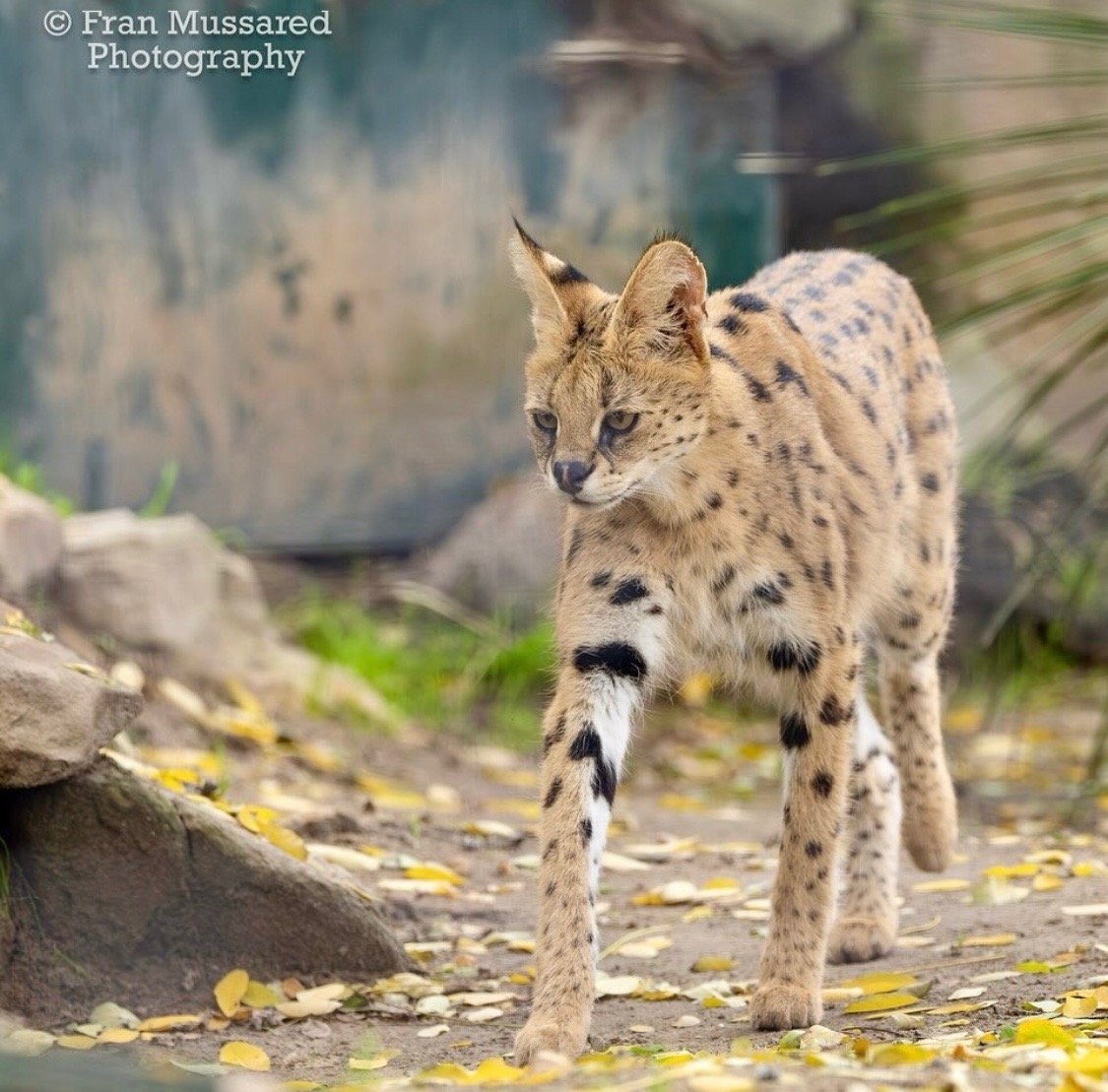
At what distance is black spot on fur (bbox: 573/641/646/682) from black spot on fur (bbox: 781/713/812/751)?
0.40 metres

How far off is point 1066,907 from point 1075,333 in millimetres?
1853

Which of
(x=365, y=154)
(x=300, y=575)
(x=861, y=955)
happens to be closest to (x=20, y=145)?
(x=365, y=154)

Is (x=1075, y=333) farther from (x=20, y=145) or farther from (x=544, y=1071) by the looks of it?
(x=20, y=145)

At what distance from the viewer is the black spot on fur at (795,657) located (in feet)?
13.9

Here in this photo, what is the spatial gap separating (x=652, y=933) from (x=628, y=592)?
1384 mm

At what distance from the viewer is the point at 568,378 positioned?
13.5 feet

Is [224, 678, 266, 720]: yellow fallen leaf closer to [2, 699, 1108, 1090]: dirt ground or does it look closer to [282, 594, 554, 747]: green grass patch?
[2, 699, 1108, 1090]: dirt ground

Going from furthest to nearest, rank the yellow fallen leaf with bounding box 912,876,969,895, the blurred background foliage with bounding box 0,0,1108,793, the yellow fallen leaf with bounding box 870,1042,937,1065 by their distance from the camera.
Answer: the blurred background foliage with bounding box 0,0,1108,793, the yellow fallen leaf with bounding box 912,876,969,895, the yellow fallen leaf with bounding box 870,1042,937,1065

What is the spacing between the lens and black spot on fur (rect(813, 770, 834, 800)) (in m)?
4.22

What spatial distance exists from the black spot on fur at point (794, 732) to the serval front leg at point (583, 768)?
0.35m

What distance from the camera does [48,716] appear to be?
13.6ft

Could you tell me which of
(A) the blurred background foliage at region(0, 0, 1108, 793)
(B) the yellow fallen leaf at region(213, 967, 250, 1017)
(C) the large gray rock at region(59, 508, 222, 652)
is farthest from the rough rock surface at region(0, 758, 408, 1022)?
(A) the blurred background foliage at region(0, 0, 1108, 793)

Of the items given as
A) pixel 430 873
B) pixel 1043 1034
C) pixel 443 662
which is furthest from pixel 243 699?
pixel 1043 1034

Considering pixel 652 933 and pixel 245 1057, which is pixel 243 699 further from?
pixel 245 1057
